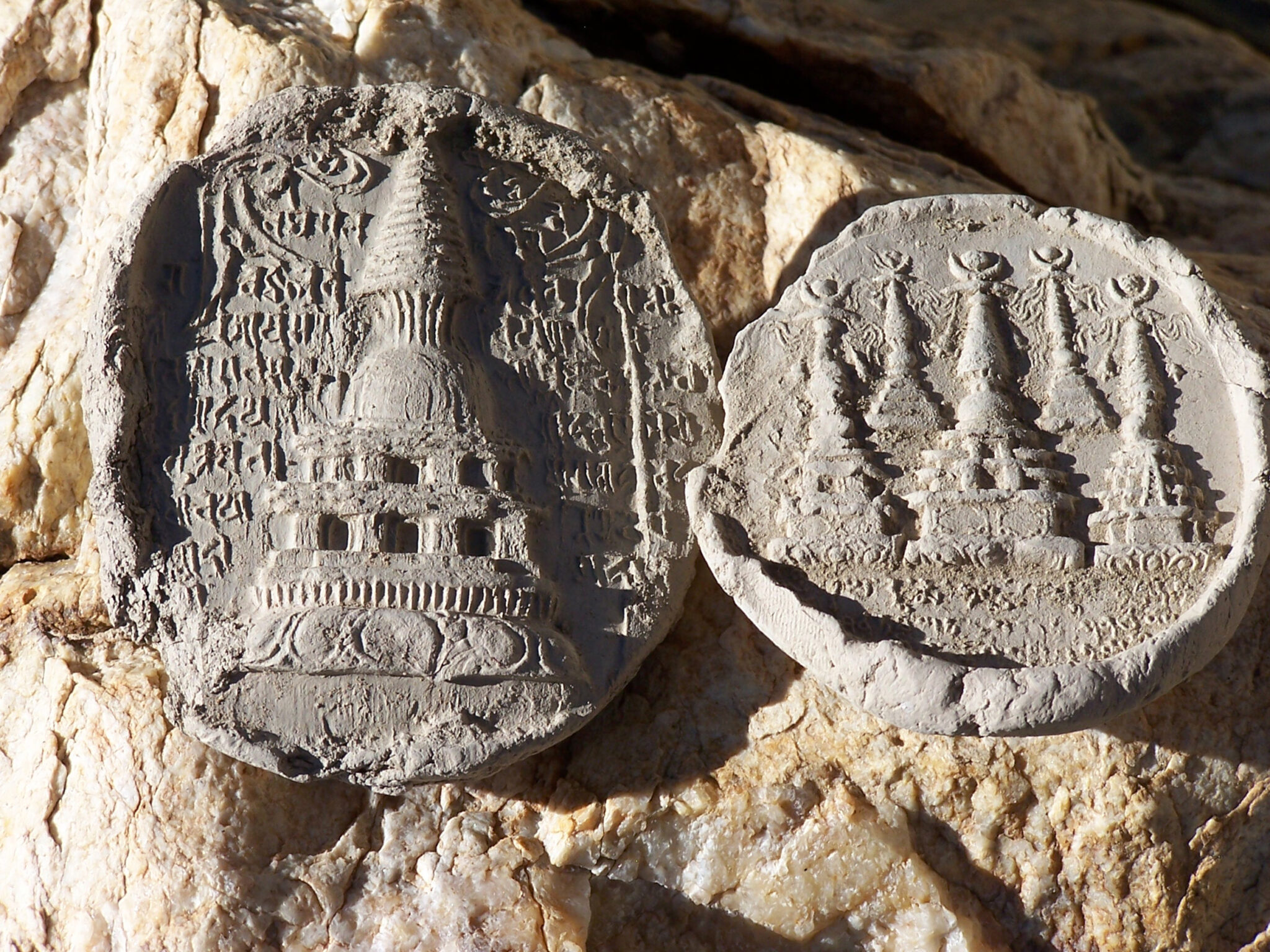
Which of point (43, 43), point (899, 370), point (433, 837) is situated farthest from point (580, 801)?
point (43, 43)

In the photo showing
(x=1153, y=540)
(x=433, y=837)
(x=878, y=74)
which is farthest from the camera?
(x=878, y=74)

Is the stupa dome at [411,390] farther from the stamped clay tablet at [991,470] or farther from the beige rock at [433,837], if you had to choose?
the beige rock at [433,837]

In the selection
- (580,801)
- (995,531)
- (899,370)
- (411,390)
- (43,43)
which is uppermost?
(43,43)

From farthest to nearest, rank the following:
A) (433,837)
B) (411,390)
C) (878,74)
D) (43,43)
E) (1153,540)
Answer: (878,74) < (43,43) < (433,837) < (411,390) < (1153,540)

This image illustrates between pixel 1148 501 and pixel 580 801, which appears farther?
pixel 580 801

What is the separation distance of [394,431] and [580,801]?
48.0 inches

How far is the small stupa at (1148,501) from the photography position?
10.2ft

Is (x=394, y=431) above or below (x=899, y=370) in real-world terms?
below

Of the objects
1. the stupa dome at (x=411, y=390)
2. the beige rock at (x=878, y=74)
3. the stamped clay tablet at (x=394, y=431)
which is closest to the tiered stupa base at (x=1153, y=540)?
the stamped clay tablet at (x=394, y=431)

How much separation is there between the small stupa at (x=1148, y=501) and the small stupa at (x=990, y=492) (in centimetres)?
11

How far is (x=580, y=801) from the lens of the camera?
11.3ft

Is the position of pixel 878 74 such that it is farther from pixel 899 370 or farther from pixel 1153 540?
pixel 1153 540

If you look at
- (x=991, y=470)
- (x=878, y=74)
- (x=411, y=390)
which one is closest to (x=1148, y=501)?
(x=991, y=470)

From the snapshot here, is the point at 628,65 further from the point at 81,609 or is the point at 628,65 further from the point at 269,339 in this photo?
the point at 81,609
